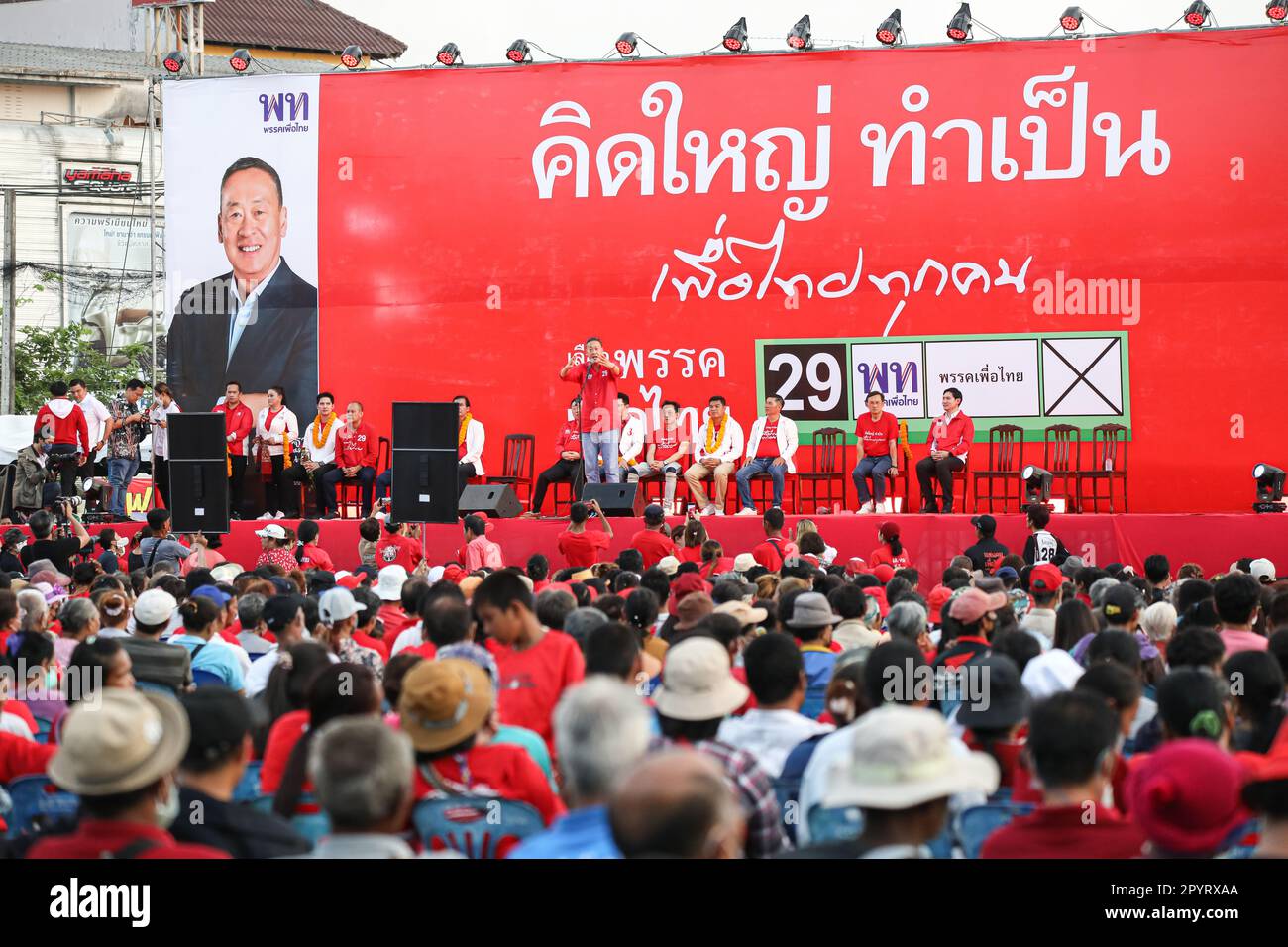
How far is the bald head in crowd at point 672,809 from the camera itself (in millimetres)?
2336

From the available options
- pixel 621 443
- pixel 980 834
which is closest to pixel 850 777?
pixel 980 834

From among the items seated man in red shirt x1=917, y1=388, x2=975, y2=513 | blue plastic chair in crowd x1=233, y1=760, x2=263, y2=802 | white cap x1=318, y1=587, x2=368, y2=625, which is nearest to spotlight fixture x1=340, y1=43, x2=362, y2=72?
seated man in red shirt x1=917, y1=388, x2=975, y2=513

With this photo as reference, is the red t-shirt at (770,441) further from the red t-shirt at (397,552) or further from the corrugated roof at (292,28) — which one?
the corrugated roof at (292,28)

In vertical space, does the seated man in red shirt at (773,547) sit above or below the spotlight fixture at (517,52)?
below

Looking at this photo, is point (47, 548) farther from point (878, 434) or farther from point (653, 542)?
point (878, 434)

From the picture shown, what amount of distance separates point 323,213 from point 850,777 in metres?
14.4

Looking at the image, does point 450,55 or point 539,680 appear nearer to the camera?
point 539,680

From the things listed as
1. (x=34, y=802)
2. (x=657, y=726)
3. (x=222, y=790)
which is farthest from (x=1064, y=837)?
(x=34, y=802)

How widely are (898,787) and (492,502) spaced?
34.9 ft

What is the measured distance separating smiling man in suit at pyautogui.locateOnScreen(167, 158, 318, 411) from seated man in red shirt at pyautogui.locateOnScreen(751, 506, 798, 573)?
6.61 meters

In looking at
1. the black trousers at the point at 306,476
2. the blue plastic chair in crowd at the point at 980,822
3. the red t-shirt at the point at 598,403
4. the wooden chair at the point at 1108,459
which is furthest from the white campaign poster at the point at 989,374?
the blue plastic chair in crowd at the point at 980,822

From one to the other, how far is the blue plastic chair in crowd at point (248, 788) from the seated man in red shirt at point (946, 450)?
9786 millimetres

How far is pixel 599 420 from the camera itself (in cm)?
1404

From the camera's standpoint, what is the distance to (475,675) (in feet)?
11.7
